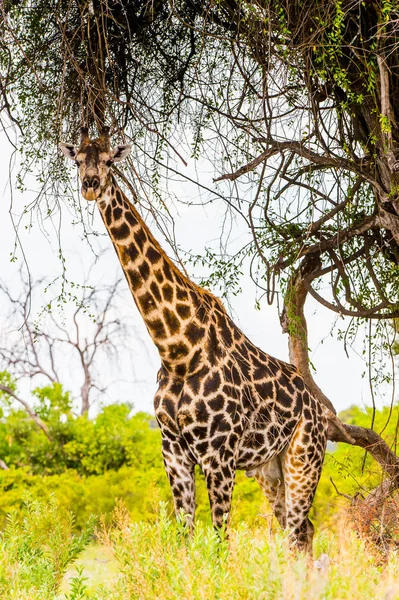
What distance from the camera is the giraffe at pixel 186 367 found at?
496cm

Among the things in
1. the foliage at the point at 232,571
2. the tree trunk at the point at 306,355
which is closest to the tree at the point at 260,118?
the tree trunk at the point at 306,355

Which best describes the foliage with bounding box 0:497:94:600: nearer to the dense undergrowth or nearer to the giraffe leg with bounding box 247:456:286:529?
the dense undergrowth

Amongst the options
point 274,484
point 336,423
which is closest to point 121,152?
point 274,484

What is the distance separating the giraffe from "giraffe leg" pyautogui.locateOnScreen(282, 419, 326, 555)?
0.31m

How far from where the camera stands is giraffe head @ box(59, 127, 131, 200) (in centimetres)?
476

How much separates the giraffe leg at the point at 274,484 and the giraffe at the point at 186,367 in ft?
1.65

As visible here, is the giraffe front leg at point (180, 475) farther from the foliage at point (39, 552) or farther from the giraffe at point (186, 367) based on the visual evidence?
the foliage at point (39, 552)

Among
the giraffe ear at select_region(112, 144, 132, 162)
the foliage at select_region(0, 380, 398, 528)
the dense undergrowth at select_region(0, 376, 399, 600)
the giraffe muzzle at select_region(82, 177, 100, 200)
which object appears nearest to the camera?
the dense undergrowth at select_region(0, 376, 399, 600)

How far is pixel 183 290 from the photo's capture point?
17.0 ft

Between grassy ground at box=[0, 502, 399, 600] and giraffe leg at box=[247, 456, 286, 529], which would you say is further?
giraffe leg at box=[247, 456, 286, 529]

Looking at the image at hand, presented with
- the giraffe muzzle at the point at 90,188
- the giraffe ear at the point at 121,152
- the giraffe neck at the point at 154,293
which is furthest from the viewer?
the giraffe neck at the point at 154,293

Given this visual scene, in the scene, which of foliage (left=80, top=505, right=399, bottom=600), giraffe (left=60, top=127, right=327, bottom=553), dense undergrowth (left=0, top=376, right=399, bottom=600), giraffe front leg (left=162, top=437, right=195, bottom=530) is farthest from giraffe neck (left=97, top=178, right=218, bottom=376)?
foliage (left=80, top=505, right=399, bottom=600)

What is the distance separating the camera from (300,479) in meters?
5.73

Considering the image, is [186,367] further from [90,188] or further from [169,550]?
[169,550]
